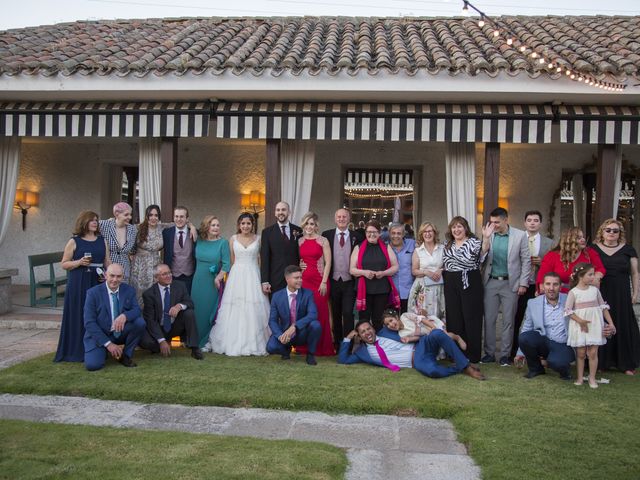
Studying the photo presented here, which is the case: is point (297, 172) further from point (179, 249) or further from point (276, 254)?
point (179, 249)

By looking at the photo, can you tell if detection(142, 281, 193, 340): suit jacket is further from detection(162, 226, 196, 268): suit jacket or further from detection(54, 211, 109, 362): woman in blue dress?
detection(54, 211, 109, 362): woman in blue dress

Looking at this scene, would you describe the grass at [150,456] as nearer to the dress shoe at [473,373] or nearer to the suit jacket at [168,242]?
the dress shoe at [473,373]

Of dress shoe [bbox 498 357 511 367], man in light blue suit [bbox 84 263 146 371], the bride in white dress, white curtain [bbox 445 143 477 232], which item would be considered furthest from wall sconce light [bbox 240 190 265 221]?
dress shoe [bbox 498 357 511 367]

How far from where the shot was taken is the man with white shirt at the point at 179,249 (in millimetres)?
7387

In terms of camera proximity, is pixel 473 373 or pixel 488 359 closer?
pixel 473 373

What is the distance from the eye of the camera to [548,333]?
636cm

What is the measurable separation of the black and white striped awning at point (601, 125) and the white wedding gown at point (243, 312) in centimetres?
441

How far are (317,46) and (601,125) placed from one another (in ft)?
14.0

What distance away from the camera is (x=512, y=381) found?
20.4ft

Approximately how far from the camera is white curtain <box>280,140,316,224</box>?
9.01 meters

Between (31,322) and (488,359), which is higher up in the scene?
(31,322)

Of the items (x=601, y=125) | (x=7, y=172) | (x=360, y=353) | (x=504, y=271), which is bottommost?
(x=360, y=353)

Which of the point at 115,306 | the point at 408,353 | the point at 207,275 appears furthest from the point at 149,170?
the point at 408,353

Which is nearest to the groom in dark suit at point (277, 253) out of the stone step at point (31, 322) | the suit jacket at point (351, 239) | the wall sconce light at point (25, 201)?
the suit jacket at point (351, 239)
